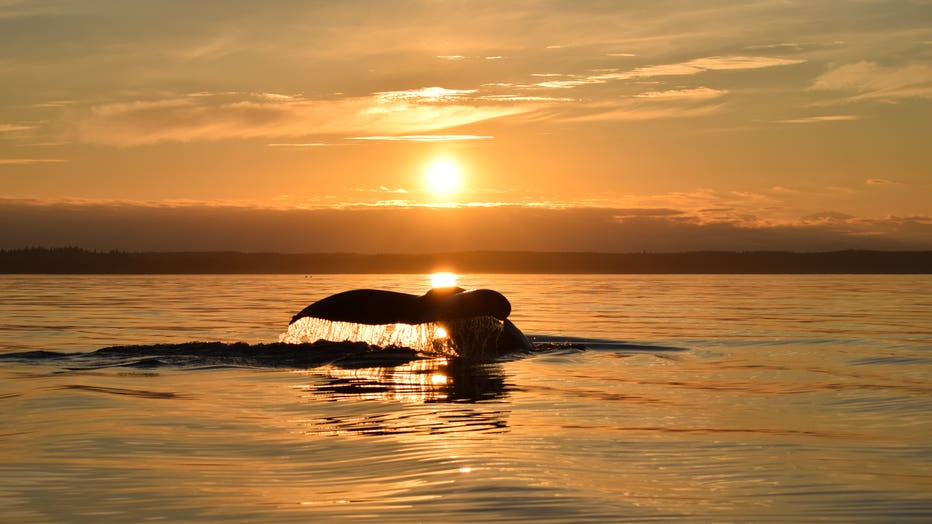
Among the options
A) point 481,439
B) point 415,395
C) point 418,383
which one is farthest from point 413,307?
point 481,439

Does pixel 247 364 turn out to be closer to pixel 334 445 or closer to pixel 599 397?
pixel 599 397

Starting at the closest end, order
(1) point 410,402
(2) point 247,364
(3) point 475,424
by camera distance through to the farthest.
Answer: (3) point 475,424, (1) point 410,402, (2) point 247,364

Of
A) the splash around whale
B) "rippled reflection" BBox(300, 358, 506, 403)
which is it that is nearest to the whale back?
the splash around whale

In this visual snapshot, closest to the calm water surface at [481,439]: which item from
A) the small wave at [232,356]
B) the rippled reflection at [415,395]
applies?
the rippled reflection at [415,395]

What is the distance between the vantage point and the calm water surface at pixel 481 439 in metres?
6.84

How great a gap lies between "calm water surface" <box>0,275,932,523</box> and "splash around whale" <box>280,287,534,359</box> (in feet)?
2.66

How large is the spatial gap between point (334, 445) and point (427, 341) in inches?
348

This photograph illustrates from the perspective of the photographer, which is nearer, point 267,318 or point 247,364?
point 247,364

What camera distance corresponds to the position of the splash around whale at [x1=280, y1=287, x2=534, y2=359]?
17266mm

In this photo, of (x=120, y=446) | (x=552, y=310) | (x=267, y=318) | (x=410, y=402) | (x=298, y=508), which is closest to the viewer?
(x=298, y=508)

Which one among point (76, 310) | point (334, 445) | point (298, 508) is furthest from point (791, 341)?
point (76, 310)

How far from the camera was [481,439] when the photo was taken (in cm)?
939

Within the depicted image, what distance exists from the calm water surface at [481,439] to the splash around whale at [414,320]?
81 centimetres

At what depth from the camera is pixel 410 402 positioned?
12.0m
